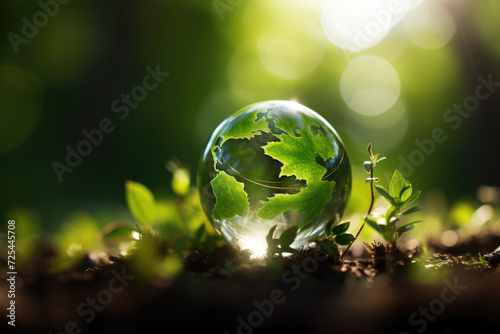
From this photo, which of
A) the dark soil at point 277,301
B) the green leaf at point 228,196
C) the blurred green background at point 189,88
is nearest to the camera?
the dark soil at point 277,301

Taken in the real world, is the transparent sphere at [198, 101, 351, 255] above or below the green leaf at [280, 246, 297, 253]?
above

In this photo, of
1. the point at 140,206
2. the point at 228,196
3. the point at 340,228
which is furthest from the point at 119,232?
the point at 340,228

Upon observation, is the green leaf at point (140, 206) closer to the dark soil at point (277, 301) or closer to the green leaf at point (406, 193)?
the dark soil at point (277, 301)

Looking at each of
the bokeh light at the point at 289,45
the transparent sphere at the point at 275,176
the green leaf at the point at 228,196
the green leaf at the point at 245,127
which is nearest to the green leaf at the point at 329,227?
the transparent sphere at the point at 275,176

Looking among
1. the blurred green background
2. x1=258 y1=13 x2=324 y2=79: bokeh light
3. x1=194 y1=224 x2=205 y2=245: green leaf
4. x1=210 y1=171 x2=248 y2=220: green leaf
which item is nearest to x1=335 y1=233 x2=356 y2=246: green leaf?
x1=210 y1=171 x2=248 y2=220: green leaf

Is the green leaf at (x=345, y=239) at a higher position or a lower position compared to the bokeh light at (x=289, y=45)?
lower

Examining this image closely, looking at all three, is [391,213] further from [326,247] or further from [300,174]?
[300,174]

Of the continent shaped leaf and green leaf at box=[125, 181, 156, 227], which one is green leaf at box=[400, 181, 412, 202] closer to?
the continent shaped leaf

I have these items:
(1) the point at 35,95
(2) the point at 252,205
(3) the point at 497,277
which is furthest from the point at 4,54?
(3) the point at 497,277
